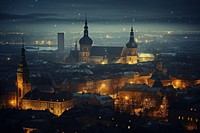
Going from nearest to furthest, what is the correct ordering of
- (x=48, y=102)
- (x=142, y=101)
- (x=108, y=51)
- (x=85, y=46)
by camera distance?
1. (x=48, y=102)
2. (x=142, y=101)
3. (x=85, y=46)
4. (x=108, y=51)

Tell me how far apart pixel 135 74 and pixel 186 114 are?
41449 mm

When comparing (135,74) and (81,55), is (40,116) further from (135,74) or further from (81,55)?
(81,55)

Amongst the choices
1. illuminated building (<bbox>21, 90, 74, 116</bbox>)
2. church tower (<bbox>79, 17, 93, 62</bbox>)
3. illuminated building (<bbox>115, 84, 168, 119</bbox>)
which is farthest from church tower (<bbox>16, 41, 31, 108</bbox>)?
church tower (<bbox>79, 17, 93, 62</bbox>)

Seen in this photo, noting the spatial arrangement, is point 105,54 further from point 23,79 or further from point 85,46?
point 23,79

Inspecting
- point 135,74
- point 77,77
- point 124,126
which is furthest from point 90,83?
point 124,126

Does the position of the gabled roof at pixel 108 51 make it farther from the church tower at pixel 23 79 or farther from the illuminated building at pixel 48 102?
the illuminated building at pixel 48 102

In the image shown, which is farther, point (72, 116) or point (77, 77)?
point (77, 77)

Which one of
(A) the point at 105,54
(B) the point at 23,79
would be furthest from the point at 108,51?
(B) the point at 23,79

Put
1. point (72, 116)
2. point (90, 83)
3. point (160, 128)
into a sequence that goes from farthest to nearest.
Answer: point (90, 83) < point (72, 116) < point (160, 128)

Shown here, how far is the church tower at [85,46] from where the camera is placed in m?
111

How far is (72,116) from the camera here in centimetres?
4744

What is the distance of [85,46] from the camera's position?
11125 cm

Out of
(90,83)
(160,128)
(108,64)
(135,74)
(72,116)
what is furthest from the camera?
(108,64)

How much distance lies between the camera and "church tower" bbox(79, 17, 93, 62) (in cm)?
11056
